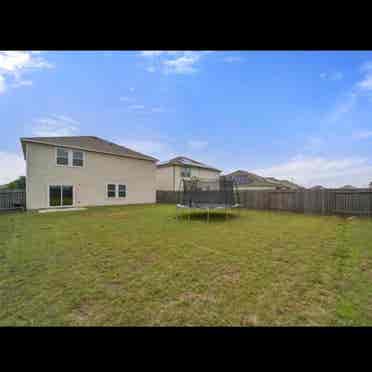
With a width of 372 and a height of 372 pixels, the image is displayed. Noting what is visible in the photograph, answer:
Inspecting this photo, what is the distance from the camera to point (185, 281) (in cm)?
279

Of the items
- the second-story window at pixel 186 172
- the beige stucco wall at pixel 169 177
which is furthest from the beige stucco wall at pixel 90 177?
the second-story window at pixel 186 172

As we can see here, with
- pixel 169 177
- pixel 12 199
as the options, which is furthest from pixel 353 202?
pixel 12 199

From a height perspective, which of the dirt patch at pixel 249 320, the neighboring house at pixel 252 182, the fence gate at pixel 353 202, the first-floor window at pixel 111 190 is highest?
the neighboring house at pixel 252 182

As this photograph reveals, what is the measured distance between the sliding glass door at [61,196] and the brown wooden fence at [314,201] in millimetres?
12441

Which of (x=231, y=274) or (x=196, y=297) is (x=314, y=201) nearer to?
(x=231, y=274)

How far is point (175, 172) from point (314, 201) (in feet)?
46.8

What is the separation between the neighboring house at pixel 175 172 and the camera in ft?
70.2

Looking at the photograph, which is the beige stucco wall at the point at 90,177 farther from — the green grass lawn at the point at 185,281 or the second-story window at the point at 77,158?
the green grass lawn at the point at 185,281

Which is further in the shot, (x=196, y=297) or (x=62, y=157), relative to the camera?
(x=62, y=157)

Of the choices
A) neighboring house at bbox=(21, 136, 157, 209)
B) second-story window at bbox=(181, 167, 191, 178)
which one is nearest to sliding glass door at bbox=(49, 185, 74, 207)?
neighboring house at bbox=(21, 136, 157, 209)

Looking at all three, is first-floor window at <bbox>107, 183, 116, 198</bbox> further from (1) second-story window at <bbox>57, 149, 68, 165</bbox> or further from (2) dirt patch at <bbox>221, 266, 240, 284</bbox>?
(2) dirt patch at <bbox>221, 266, 240, 284</bbox>

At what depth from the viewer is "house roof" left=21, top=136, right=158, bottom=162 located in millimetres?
11961

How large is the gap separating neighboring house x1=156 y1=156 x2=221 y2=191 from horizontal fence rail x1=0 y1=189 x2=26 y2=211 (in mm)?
13145
